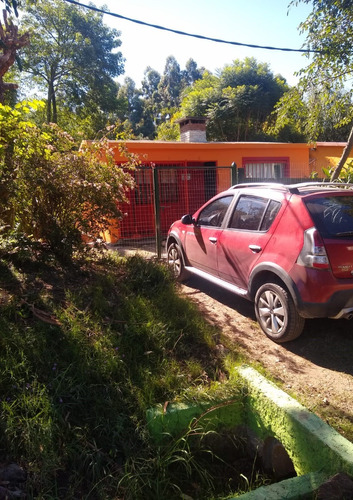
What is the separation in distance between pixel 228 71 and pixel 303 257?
3017 centimetres

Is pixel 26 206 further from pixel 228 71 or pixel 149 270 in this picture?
pixel 228 71

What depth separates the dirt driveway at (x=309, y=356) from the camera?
10.4 ft

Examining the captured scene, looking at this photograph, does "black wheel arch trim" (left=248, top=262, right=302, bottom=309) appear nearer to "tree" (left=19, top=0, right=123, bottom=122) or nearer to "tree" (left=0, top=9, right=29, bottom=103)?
"tree" (left=0, top=9, right=29, bottom=103)

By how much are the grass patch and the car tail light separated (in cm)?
127

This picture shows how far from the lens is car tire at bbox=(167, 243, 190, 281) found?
6367 mm

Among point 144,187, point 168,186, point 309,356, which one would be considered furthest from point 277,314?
point 168,186

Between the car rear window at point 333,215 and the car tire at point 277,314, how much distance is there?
79 cm

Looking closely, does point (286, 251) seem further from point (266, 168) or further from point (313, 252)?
point (266, 168)

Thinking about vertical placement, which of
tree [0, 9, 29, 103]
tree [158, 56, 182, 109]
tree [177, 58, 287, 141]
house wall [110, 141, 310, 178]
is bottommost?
house wall [110, 141, 310, 178]

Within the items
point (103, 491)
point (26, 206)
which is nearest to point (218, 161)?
point (26, 206)

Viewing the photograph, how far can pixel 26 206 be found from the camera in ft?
17.3

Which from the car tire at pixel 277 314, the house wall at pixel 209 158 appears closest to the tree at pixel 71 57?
the house wall at pixel 209 158

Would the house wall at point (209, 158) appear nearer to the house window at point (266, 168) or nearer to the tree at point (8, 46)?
the house window at point (266, 168)

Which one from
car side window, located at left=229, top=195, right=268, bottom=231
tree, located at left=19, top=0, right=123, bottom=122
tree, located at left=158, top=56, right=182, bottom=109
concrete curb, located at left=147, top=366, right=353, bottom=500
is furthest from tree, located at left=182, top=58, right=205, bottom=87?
concrete curb, located at left=147, top=366, right=353, bottom=500
